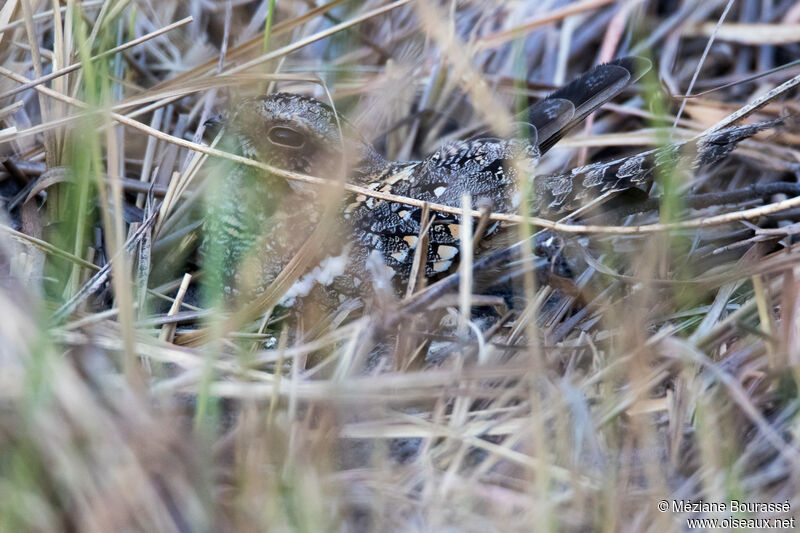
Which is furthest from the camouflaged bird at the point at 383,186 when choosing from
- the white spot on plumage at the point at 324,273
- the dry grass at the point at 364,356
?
the dry grass at the point at 364,356

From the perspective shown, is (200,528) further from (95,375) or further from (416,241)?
(416,241)

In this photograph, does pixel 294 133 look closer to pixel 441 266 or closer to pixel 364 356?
pixel 441 266

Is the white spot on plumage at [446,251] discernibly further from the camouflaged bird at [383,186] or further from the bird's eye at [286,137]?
the bird's eye at [286,137]

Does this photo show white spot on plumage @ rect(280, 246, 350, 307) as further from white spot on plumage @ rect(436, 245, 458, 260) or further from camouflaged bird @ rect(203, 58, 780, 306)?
white spot on plumage @ rect(436, 245, 458, 260)

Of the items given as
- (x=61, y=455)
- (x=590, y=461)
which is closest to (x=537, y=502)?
(x=590, y=461)

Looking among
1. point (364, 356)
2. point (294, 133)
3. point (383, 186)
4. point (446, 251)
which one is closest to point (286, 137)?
point (294, 133)
